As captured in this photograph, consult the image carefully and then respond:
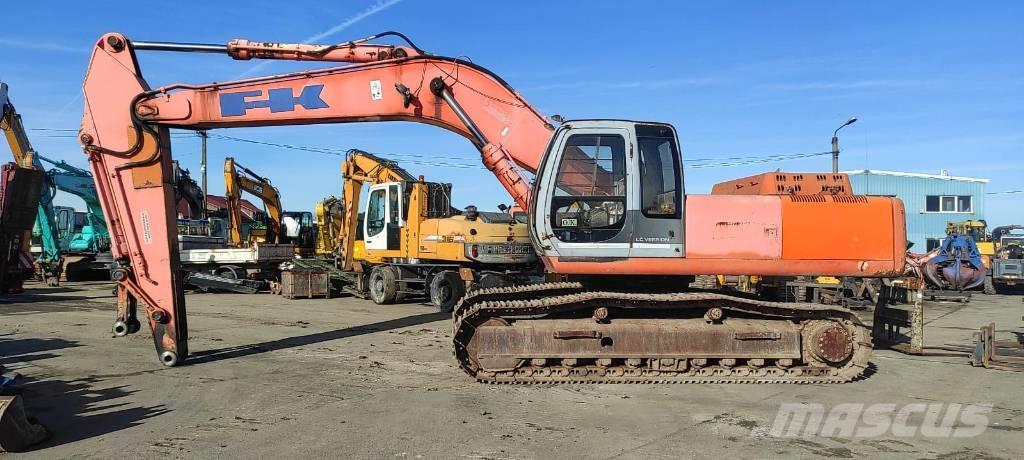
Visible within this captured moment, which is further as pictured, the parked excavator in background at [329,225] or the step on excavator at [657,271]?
the parked excavator in background at [329,225]

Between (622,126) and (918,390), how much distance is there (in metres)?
4.21

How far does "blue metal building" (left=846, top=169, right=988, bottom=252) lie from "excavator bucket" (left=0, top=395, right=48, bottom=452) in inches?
1669

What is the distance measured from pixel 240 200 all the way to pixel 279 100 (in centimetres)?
1689

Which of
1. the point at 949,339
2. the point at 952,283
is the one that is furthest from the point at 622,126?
the point at 952,283

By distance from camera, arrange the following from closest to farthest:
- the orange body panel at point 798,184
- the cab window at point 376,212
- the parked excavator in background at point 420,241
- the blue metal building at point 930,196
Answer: the orange body panel at point 798,184 < the parked excavator in background at point 420,241 < the cab window at point 376,212 < the blue metal building at point 930,196

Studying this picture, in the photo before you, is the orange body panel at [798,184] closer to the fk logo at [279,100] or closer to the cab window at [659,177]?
the cab window at [659,177]

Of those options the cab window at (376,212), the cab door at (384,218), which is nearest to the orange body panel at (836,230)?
the cab door at (384,218)

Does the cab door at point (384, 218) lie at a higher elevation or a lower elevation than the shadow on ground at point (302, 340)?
higher

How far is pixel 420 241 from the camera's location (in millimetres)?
16828

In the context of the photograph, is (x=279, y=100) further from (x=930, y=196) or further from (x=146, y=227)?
(x=930, y=196)

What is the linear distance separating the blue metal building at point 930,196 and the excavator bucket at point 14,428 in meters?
42.4

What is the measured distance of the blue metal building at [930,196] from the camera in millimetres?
40812

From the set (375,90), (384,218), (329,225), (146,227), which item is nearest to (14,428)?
(146,227)

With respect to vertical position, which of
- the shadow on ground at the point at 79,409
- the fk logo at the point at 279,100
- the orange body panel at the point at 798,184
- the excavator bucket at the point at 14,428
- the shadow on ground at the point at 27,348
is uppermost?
the fk logo at the point at 279,100
